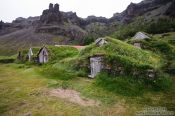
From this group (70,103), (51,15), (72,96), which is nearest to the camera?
(70,103)

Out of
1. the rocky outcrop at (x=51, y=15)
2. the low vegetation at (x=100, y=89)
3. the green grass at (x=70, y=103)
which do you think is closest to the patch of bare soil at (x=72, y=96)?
the low vegetation at (x=100, y=89)

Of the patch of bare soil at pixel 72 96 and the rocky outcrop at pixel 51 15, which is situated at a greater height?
the rocky outcrop at pixel 51 15

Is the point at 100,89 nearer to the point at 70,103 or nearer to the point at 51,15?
the point at 70,103

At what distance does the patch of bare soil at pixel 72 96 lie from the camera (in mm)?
17484

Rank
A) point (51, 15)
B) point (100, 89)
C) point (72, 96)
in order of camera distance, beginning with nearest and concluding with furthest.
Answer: point (72, 96) → point (100, 89) → point (51, 15)

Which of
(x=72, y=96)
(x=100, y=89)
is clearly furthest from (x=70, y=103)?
(x=100, y=89)

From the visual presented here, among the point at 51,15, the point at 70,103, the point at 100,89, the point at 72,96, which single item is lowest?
the point at 70,103

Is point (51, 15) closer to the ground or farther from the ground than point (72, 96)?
farther from the ground

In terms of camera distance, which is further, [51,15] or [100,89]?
[51,15]

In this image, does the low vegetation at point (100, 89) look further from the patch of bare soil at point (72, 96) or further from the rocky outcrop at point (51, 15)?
the rocky outcrop at point (51, 15)

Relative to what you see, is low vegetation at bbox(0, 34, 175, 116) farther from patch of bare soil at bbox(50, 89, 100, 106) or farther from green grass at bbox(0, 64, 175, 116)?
patch of bare soil at bbox(50, 89, 100, 106)

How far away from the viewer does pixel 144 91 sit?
64.4 feet

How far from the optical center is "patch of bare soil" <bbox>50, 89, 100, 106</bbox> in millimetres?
17484

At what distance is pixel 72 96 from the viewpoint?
63.3 feet
